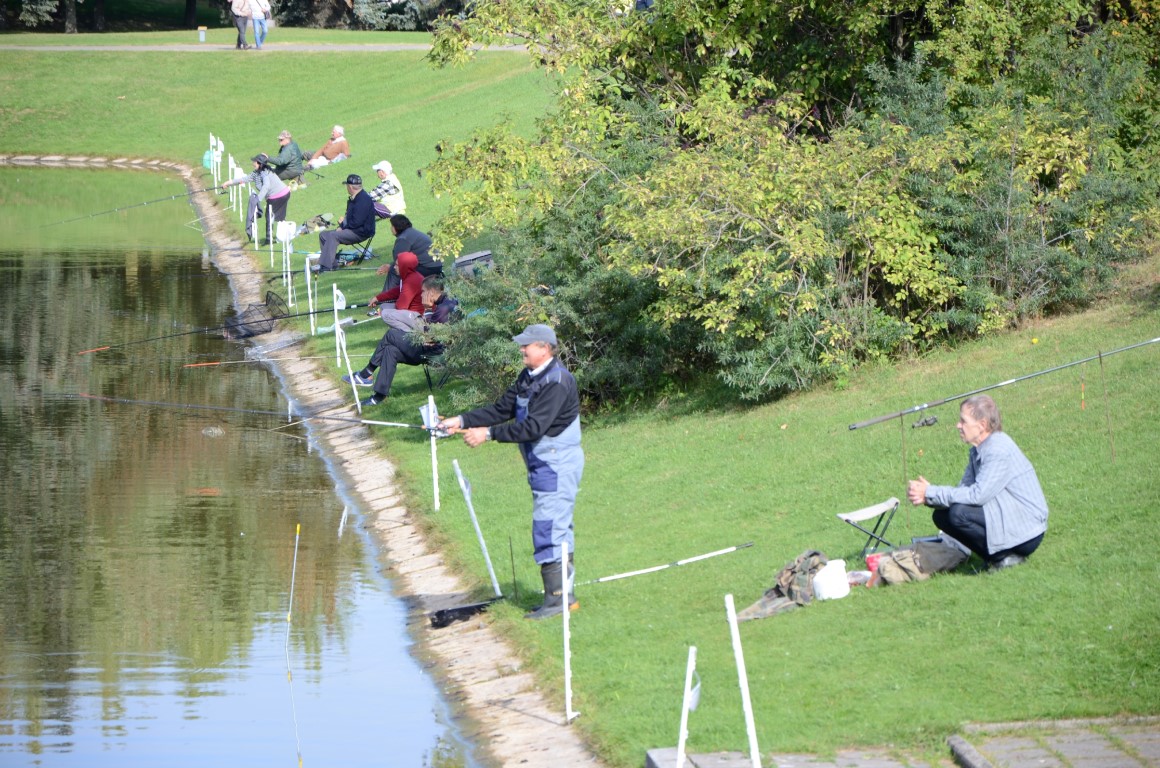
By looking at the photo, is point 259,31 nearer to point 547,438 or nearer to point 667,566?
point 667,566

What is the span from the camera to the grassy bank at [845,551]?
7699 mm

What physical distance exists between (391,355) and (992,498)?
9.36m

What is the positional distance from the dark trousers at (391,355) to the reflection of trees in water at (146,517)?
1299mm

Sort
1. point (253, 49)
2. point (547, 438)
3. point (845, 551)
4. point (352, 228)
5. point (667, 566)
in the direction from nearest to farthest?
point (547, 438)
point (845, 551)
point (667, 566)
point (352, 228)
point (253, 49)

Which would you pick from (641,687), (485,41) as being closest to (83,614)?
(641,687)

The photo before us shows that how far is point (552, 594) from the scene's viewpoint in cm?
1004

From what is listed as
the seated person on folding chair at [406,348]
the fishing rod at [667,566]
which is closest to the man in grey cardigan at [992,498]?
the fishing rod at [667,566]

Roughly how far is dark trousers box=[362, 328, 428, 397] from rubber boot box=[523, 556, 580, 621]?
7187mm

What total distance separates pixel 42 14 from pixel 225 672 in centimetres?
6311

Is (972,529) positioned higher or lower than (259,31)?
lower

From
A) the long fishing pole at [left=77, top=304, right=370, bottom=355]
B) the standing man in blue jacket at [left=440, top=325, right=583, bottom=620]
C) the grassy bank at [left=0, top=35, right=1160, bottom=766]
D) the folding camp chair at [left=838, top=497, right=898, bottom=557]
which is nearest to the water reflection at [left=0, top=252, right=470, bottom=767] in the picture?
the grassy bank at [left=0, top=35, right=1160, bottom=766]

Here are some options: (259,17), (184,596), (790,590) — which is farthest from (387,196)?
(259,17)

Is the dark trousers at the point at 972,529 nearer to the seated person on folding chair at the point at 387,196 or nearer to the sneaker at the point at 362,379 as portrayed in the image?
the sneaker at the point at 362,379

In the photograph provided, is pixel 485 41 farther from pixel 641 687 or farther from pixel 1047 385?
pixel 641 687
